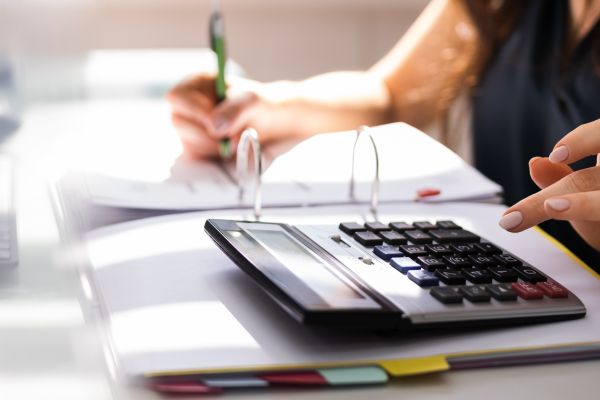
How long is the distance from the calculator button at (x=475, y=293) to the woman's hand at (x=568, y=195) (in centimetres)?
9

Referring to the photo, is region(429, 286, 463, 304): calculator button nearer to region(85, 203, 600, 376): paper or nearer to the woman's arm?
region(85, 203, 600, 376): paper

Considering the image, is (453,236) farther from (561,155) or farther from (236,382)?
(236,382)

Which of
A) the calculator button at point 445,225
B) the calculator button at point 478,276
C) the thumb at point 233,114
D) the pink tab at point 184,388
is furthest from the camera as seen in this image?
the thumb at point 233,114

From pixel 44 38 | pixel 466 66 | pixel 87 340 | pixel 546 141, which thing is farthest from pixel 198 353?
pixel 44 38

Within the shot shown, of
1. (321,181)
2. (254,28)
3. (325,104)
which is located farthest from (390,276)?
(254,28)

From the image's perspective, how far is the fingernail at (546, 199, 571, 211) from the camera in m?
0.53

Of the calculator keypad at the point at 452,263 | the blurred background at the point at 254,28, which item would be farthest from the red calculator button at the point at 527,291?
the blurred background at the point at 254,28

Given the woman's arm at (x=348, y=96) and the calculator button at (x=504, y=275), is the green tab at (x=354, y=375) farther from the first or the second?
the woman's arm at (x=348, y=96)

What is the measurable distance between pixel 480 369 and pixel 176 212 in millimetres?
331

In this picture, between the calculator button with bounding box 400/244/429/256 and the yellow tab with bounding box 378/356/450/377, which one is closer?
the yellow tab with bounding box 378/356/450/377

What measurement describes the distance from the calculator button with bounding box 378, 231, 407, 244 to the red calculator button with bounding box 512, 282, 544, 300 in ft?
0.29

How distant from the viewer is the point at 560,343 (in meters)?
0.45

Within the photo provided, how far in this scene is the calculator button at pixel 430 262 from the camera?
0.51 meters

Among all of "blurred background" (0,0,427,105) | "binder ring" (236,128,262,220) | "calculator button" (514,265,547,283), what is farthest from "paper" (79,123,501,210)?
"blurred background" (0,0,427,105)
